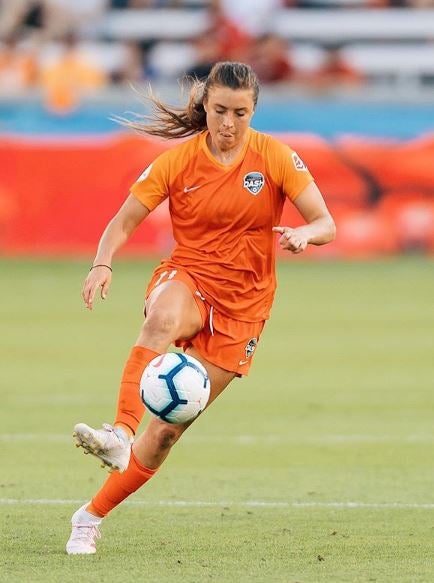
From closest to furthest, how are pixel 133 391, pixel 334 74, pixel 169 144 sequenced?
pixel 133 391 → pixel 169 144 → pixel 334 74

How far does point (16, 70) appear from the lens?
80.3 ft

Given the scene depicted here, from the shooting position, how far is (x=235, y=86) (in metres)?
6.79

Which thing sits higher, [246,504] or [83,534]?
[83,534]

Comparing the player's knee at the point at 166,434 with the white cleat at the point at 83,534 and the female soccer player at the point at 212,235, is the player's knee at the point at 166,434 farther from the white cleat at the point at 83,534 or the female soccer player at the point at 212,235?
the white cleat at the point at 83,534

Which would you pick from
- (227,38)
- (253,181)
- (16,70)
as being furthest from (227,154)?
(227,38)

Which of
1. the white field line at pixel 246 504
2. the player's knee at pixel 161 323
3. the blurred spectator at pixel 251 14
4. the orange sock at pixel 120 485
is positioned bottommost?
the white field line at pixel 246 504

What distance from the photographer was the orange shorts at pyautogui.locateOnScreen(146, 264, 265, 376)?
6.97 m

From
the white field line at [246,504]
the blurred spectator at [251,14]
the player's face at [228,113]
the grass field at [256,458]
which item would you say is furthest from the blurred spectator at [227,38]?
the player's face at [228,113]

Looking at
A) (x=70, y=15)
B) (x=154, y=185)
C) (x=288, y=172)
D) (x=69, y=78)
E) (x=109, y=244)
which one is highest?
(x=70, y=15)

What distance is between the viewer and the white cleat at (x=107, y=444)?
6.21m

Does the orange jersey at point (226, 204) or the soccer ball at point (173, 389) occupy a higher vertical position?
the orange jersey at point (226, 204)

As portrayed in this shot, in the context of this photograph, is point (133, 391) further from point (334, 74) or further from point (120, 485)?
point (334, 74)

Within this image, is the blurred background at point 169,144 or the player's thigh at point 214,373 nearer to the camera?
the player's thigh at point 214,373

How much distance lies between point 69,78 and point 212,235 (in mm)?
17198
